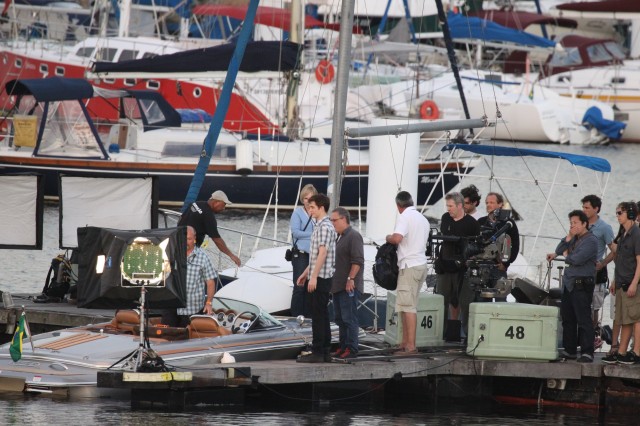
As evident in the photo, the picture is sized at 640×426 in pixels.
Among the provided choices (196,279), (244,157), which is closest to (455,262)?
Result: (196,279)

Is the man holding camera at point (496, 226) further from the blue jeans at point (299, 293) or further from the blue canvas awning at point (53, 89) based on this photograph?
the blue canvas awning at point (53, 89)

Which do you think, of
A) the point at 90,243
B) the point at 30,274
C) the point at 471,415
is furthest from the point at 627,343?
the point at 30,274

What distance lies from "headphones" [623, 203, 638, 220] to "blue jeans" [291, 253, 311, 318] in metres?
4.05

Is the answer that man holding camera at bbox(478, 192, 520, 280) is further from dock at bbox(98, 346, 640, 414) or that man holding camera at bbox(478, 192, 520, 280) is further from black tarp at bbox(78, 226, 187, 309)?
black tarp at bbox(78, 226, 187, 309)

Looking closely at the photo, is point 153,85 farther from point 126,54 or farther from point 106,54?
point 106,54

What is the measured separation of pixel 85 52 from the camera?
44156 mm

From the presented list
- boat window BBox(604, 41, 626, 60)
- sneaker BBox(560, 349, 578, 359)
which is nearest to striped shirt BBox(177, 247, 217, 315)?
sneaker BBox(560, 349, 578, 359)

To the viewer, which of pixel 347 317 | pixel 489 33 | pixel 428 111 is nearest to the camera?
pixel 347 317

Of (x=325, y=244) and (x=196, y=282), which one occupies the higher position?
(x=325, y=244)

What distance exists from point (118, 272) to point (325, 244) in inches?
77.6

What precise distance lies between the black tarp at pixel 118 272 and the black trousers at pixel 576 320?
3.92 m

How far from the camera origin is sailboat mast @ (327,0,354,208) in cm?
1734

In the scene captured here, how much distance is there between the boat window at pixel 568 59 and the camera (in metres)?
66.7

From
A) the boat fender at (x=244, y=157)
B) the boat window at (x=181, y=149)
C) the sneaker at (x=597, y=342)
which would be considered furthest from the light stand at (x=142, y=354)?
the boat window at (x=181, y=149)
